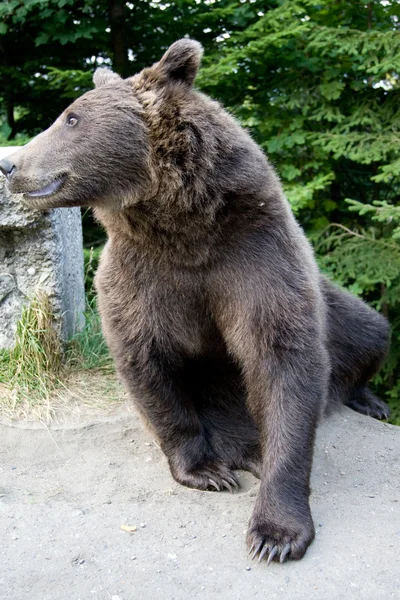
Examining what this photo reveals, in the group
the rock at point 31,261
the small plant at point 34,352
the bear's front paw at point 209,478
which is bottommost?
the small plant at point 34,352

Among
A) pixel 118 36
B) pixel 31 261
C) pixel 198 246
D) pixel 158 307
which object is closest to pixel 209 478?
pixel 158 307

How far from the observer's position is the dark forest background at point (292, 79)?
245 inches

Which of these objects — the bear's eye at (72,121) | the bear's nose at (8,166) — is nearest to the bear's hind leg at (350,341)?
the bear's eye at (72,121)

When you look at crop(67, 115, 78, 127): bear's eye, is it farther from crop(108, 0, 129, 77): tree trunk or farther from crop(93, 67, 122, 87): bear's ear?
crop(108, 0, 129, 77): tree trunk

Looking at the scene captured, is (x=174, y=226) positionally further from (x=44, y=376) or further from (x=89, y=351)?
(x=89, y=351)

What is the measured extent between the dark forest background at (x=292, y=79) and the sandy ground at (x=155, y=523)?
95.6 inches

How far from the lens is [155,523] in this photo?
10.8ft

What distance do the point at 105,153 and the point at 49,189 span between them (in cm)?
31

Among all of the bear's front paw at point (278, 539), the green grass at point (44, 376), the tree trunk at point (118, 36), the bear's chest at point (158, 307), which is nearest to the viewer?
the bear's front paw at point (278, 539)

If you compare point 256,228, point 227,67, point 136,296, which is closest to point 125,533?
point 136,296

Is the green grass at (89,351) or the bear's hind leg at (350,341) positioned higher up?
the bear's hind leg at (350,341)

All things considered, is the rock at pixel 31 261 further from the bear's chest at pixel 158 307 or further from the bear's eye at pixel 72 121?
the bear's eye at pixel 72 121

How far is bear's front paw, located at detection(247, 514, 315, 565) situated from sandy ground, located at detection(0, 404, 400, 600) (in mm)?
45

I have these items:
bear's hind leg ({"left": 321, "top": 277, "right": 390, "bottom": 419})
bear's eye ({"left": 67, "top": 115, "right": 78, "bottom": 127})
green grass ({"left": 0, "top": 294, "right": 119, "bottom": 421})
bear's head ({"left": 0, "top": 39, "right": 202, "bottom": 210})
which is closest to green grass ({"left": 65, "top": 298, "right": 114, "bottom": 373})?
green grass ({"left": 0, "top": 294, "right": 119, "bottom": 421})
